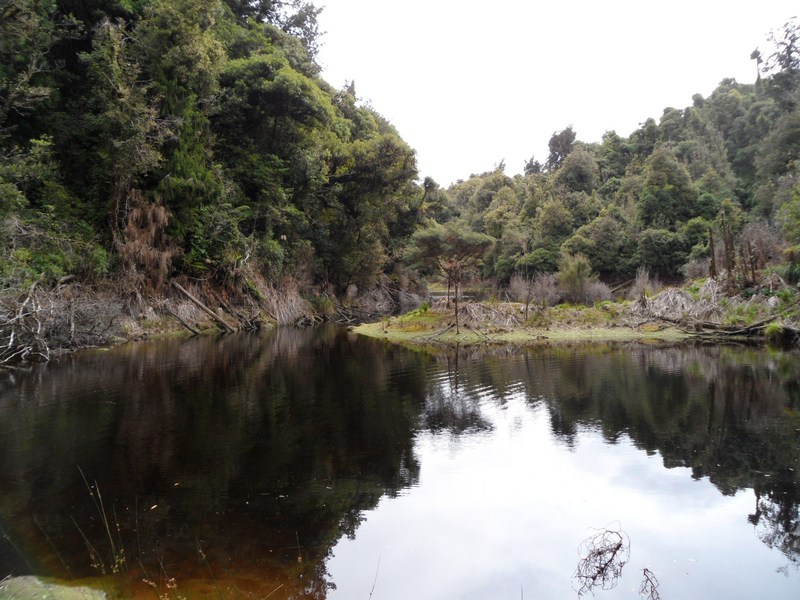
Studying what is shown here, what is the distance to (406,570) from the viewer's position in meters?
5.27

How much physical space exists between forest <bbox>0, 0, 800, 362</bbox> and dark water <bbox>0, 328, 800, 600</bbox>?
397 inches

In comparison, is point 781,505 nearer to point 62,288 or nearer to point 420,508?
point 420,508

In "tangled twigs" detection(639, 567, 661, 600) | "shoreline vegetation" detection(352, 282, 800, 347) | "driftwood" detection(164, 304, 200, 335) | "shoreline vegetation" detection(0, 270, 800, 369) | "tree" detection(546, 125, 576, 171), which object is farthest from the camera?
"tree" detection(546, 125, 576, 171)

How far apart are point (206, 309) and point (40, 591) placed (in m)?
25.4

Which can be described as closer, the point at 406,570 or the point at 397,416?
the point at 406,570

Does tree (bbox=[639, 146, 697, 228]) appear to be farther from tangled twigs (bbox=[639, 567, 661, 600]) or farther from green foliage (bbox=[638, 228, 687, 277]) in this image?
tangled twigs (bbox=[639, 567, 661, 600])

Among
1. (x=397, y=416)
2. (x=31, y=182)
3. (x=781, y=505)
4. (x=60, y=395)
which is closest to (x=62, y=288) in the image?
(x=31, y=182)

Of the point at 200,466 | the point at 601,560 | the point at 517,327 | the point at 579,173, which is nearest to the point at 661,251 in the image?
the point at 579,173

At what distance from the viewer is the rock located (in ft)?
14.9

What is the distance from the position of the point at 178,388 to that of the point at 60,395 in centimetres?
252

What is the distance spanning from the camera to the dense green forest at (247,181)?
916 inches

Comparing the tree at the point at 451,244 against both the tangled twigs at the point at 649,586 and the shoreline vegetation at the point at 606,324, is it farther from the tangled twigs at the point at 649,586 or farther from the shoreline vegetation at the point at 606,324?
the tangled twigs at the point at 649,586

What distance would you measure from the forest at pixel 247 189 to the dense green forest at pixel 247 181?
0.38 feet

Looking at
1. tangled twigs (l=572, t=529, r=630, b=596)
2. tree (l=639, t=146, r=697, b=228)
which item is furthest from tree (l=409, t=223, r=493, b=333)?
tangled twigs (l=572, t=529, r=630, b=596)
